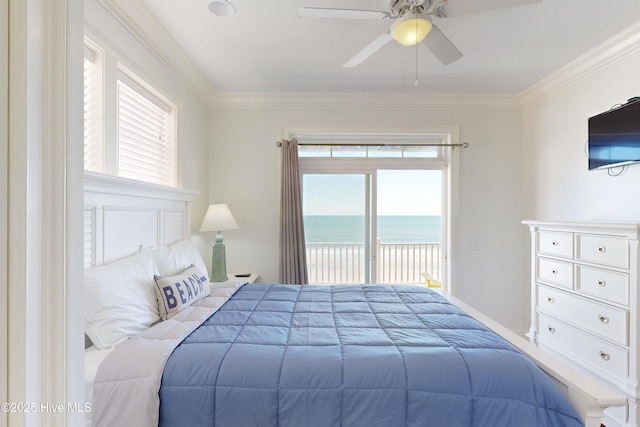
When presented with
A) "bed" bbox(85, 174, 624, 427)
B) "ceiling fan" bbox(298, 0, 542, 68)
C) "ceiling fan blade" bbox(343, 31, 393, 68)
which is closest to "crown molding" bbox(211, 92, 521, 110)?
"ceiling fan blade" bbox(343, 31, 393, 68)

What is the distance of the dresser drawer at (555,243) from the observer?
84.2 inches

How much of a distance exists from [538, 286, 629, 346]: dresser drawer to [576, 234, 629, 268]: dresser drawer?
0.28 m

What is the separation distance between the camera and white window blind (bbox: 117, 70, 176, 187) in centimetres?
197

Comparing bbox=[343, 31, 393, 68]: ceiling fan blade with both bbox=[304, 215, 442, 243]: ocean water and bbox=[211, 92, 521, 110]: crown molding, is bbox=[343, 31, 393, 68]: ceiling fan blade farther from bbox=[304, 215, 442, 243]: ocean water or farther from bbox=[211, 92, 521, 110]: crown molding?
bbox=[304, 215, 442, 243]: ocean water

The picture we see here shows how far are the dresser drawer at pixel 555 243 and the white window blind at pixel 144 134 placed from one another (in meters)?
3.07

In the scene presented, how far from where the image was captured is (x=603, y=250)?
6.20ft

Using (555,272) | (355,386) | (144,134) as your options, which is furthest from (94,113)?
(555,272)

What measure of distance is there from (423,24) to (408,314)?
5.36 feet

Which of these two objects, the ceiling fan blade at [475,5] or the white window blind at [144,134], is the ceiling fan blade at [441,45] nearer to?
the ceiling fan blade at [475,5]

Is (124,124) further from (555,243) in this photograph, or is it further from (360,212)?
(555,243)

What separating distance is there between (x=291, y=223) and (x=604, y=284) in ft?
8.16

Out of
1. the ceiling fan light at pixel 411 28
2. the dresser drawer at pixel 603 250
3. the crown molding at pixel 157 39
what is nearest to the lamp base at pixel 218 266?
the crown molding at pixel 157 39

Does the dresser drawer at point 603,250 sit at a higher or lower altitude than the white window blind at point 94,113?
lower

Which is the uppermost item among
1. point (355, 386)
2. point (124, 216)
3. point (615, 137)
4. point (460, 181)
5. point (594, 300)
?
point (615, 137)
